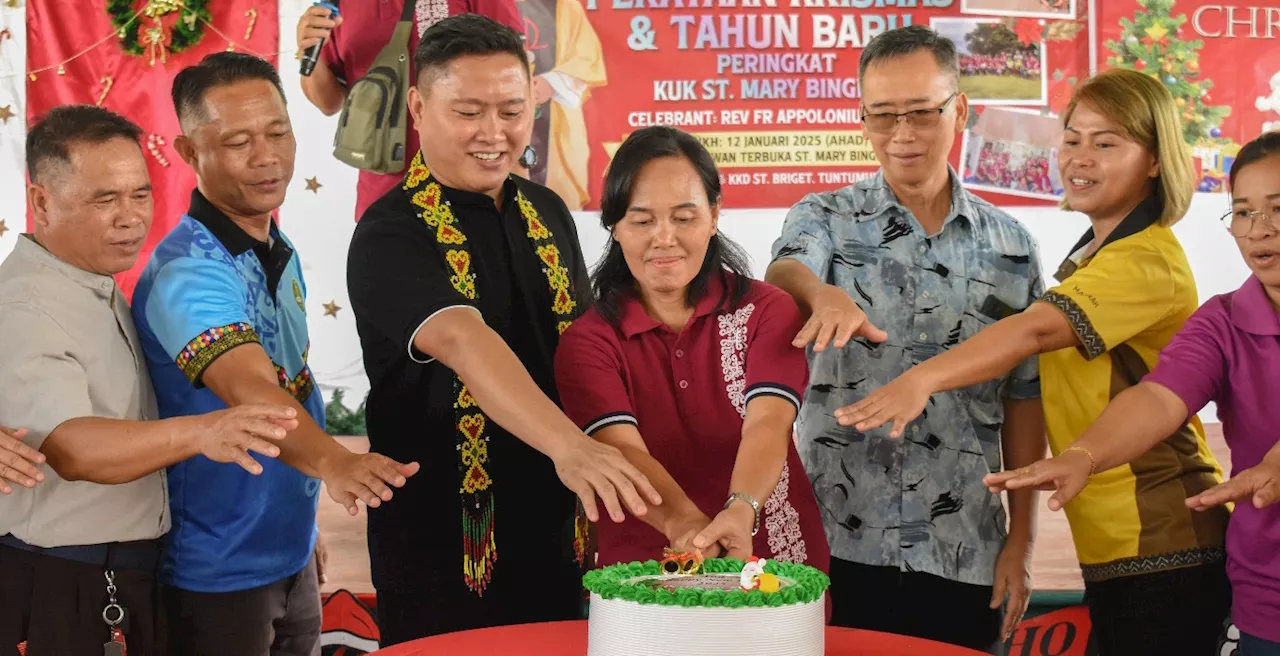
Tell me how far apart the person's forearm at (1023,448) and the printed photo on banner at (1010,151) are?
9.58 ft

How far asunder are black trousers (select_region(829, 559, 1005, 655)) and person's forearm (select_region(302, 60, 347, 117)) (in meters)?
2.93

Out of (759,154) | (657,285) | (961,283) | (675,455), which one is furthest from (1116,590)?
(759,154)

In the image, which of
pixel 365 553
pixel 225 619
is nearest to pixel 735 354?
pixel 225 619

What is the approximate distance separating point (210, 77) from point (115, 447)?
821mm

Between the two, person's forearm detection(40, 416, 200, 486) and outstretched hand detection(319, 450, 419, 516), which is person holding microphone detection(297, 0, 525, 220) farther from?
outstretched hand detection(319, 450, 419, 516)

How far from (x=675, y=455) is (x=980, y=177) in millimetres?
3589

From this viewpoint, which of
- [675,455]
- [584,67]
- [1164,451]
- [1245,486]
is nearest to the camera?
[1245,486]

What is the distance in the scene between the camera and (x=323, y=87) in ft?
15.3

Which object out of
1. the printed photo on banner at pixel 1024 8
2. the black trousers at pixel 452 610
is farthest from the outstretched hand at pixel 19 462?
the printed photo on banner at pixel 1024 8

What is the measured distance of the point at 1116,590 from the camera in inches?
93.3

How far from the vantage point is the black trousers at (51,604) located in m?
2.25

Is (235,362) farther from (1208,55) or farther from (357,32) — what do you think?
(1208,55)

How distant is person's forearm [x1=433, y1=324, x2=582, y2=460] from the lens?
2023mm

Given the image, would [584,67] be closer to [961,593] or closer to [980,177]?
[980,177]
